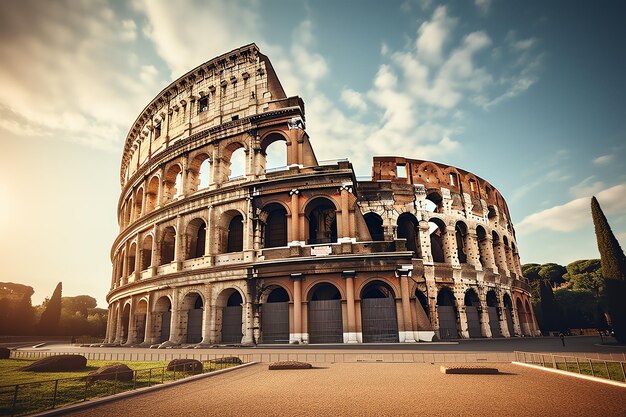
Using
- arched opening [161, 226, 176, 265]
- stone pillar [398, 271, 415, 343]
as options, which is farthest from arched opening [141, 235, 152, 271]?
stone pillar [398, 271, 415, 343]

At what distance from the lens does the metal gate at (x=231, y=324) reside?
21562 mm

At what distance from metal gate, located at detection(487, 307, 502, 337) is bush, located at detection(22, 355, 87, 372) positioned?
26.6 metres

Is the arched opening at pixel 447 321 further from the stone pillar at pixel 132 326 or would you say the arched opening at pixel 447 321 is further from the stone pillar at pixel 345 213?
the stone pillar at pixel 132 326

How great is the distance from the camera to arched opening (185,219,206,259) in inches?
977

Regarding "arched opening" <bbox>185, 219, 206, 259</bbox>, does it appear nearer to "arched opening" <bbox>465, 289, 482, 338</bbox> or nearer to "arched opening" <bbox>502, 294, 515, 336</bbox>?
"arched opening" <bbox>465, 289, 482, 338</bbox>

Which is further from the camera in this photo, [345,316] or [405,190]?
[405,190]

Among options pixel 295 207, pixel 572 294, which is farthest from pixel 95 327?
pixel 572 294

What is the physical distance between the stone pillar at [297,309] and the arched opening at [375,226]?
8.20 m

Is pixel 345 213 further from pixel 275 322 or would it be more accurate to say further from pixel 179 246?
pixel 179 246

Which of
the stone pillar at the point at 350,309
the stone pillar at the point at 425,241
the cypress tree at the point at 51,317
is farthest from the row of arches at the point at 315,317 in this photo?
the cypress tree at the point at 51,317

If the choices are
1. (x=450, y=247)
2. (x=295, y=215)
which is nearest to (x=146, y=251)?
(x=295, y=215)

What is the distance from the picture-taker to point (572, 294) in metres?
48.7

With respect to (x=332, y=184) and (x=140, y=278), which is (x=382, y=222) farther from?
(x=140, y=278)

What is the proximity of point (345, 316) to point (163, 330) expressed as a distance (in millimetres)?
13296
